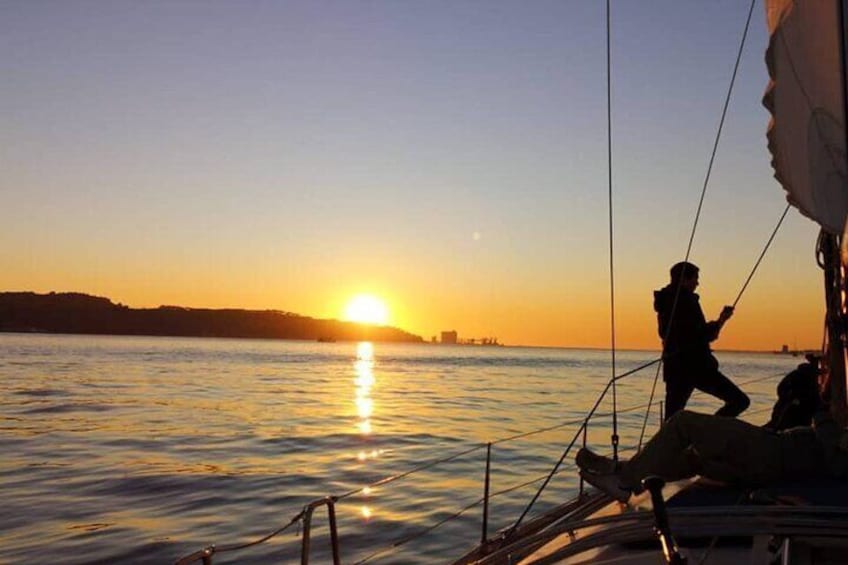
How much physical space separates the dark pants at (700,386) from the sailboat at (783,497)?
2.63 feet

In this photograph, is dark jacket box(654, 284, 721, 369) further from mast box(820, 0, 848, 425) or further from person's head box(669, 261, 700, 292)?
mast box(820, 0, 848, 425)

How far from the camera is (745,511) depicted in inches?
141

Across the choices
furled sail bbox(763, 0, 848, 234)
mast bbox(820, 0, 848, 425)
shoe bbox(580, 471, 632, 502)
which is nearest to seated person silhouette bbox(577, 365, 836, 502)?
shoe bbox(580, 471, 632, 502)

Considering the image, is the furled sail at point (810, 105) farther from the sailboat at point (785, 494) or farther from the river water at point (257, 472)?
the river water at point (257, 472)

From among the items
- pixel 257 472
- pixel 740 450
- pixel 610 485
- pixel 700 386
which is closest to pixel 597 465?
pixel 610 485

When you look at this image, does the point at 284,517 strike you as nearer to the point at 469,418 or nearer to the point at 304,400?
the point at 469,418

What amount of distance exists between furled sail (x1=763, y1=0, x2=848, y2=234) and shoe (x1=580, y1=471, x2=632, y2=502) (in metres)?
2.12

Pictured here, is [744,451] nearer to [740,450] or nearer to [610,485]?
[740,450]

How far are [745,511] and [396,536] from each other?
9.33 meters

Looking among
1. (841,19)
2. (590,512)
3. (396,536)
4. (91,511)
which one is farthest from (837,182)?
(91,511)

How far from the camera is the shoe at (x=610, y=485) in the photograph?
462cm

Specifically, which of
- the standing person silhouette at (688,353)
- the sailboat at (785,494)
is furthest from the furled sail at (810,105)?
the standing person silhouette at (688,353)

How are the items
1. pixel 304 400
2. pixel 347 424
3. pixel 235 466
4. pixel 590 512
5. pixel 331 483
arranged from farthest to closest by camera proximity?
pixel 304 400 < pixel 347 424 < pixel 235 466 < pixel 331 483 < pixel 590 512

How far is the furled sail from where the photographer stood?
15.4 ft
